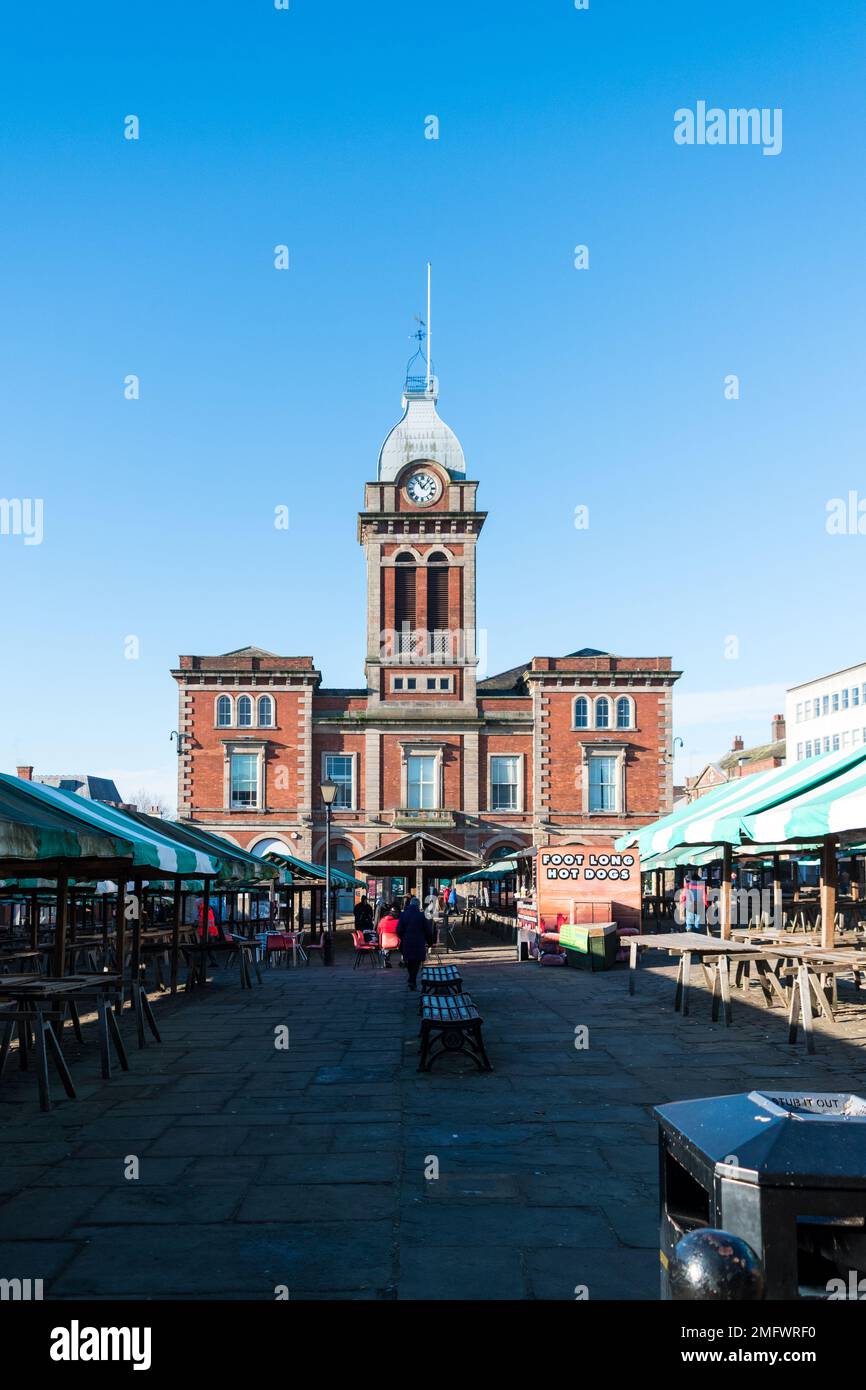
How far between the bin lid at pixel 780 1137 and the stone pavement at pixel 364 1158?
7.00 feet

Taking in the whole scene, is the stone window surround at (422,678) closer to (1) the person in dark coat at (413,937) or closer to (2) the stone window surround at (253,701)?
(2) the stone window surround at (253,701)

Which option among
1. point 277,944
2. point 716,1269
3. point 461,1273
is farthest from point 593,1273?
point 277,944

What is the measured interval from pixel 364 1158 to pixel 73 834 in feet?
13.4

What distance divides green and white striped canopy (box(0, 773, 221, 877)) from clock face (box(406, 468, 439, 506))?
39.5 m

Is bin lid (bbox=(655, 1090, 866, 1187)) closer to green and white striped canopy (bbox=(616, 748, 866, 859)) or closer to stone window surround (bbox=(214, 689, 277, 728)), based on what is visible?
green and white striped canopy (bbox=(616, 748, 866, 859))

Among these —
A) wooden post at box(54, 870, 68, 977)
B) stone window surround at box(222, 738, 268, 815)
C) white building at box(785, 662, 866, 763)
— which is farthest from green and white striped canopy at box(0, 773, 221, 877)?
white building at box(785, 662, 866, 763)

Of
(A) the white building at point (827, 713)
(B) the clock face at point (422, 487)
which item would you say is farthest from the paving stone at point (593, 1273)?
(A) the white building at point (827, 713)

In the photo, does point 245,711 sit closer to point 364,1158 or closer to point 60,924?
point 60,924

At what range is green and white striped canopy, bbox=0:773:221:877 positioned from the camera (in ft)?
28.4

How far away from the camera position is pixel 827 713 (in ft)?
221

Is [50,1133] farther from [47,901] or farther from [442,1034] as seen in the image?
[47,901]

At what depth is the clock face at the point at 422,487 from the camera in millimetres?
53000

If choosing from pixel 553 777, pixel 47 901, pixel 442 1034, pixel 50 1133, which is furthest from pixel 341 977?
pixel 553 777
